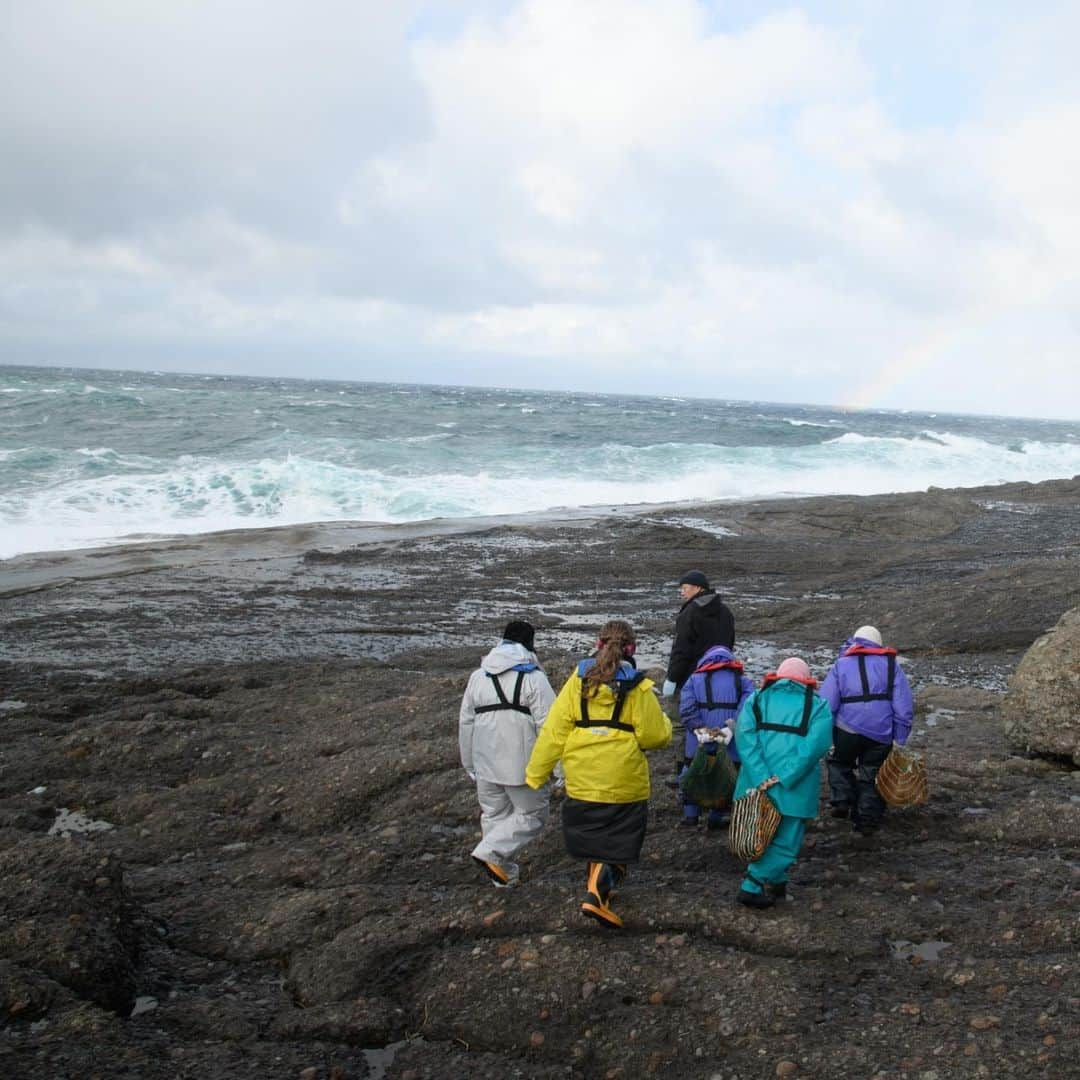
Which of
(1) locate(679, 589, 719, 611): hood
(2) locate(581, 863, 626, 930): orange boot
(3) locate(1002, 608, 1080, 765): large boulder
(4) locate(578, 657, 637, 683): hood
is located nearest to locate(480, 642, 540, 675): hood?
(4) locate(578, 657, 637, 683): hood

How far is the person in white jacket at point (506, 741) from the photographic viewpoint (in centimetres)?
519

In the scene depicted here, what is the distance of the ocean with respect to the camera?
27.9 m

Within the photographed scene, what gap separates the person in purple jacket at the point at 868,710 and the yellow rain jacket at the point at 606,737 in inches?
60.7

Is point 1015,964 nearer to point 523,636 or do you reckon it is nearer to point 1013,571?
point 523,636

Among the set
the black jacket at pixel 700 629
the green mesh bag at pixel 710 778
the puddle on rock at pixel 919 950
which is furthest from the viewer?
the black jacket at pixel 700 629

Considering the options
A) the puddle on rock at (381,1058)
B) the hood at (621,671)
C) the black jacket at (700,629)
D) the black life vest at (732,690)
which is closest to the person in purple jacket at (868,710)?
the black life vest at (732,690)

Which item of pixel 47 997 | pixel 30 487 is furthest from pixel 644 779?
pixel 30 487

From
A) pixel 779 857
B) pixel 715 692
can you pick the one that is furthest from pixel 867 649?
pixel 779 857

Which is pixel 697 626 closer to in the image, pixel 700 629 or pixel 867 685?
pixel 700 629

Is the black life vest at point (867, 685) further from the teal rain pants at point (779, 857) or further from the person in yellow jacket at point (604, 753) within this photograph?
the person in yellow jacket at point (604, 753)

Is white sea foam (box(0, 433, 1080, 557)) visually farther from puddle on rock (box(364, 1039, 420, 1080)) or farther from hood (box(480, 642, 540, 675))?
puddle on rock (box(364, 1039, 420, 1080))

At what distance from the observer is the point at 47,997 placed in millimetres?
4285

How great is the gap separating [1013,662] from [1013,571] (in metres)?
3.63

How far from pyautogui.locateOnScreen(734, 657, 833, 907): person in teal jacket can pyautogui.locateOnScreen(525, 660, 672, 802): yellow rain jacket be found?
1.59 feet
